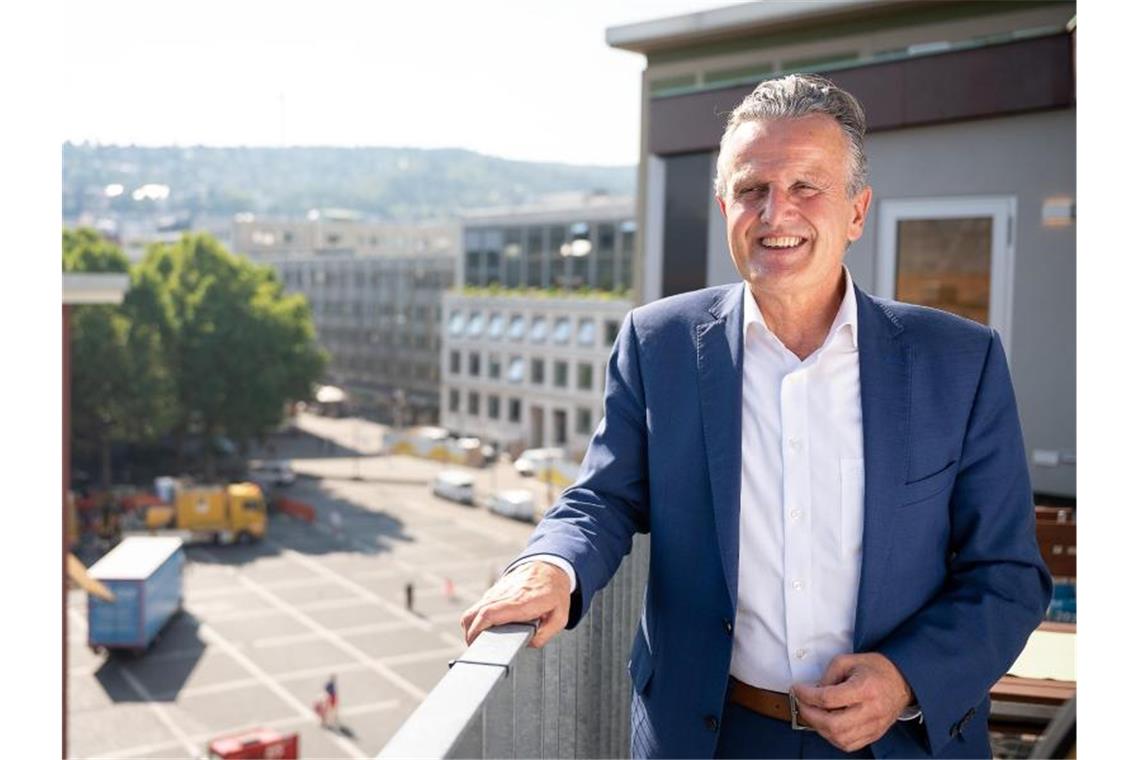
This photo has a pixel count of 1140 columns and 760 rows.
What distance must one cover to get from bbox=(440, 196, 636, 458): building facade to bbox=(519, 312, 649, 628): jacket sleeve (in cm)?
4268

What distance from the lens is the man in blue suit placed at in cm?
181

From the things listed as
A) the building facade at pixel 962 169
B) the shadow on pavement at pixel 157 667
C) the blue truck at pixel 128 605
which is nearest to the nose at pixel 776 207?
the building facade at pixel 962 169

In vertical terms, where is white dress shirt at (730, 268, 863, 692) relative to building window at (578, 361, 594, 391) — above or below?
above

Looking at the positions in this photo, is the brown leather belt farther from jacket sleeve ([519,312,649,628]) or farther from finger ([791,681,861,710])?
jacket sleeve ([519,312,649,628])

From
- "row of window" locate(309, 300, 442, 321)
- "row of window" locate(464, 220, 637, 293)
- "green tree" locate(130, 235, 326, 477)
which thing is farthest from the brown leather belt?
"row of window" locate(309, 300, 442, 321)

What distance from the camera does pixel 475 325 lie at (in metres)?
55.3

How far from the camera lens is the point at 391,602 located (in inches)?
1158

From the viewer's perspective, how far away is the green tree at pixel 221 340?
43219 millimetres

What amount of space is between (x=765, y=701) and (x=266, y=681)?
22.9 m

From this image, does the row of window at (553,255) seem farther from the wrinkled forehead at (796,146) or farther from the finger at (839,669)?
the finger at (839,669)

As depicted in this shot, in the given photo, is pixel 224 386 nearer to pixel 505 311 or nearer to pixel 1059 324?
pixel 505 311

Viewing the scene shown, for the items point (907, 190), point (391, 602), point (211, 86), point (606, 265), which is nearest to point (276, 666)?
point (391, 602)

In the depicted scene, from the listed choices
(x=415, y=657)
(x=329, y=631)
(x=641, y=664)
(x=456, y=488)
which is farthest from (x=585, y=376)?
(x=641, y=664)

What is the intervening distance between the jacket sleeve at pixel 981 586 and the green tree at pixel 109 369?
4047 centimetres
